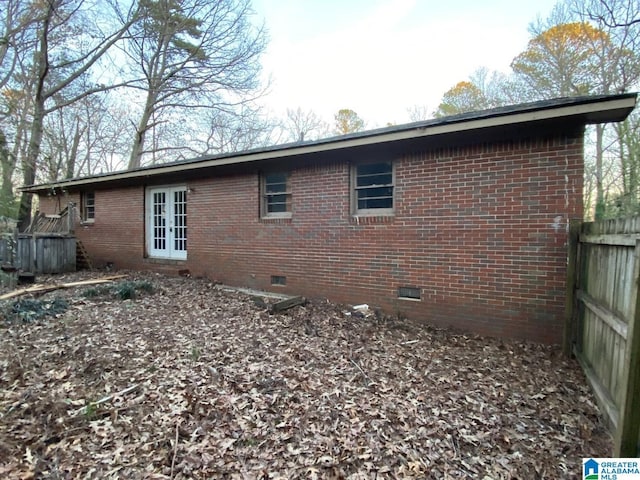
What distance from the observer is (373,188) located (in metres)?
6.25

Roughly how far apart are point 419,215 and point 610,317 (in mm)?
3109

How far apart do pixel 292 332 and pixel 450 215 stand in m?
2.98

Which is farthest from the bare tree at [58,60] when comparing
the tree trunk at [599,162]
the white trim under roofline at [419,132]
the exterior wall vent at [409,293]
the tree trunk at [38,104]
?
the tree trunk at [599,162]

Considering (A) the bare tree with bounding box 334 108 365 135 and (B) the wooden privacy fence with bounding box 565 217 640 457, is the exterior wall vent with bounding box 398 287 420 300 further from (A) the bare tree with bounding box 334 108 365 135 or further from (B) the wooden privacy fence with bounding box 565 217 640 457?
(A) the bare tree with bounding box 334 108 365 135

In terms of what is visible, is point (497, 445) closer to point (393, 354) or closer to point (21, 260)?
point (393, 354)

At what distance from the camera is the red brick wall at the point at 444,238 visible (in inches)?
186

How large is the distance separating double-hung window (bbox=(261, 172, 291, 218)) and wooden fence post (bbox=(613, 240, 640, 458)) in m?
5.84

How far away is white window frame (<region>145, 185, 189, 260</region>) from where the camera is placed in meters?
9.38

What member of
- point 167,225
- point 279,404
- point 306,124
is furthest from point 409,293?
point 306,124

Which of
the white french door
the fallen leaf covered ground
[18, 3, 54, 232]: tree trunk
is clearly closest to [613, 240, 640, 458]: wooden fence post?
the fallen leaf covered ground

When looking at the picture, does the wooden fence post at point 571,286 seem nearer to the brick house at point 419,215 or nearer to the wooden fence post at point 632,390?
the brick house at point 419,215

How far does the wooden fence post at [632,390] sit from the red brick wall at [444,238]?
2.73 m

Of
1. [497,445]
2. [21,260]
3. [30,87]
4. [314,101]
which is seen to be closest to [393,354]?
[497,445]

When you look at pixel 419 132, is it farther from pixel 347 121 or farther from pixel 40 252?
pixel 347 121
